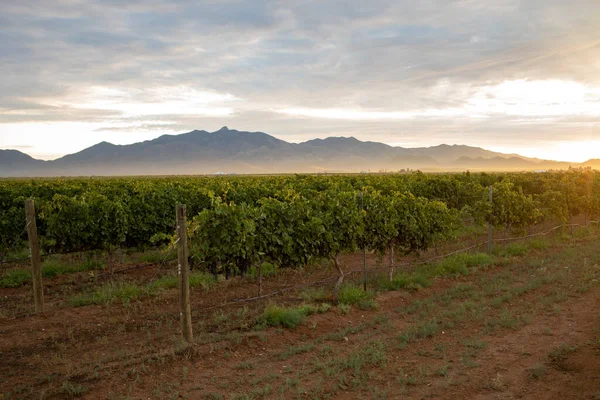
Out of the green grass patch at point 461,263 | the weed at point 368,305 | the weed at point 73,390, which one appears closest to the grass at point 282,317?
the weed at point 368,305

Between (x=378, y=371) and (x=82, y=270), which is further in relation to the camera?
(x=82, y=270)

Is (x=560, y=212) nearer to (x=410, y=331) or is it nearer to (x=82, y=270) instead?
(x=410, y=331)

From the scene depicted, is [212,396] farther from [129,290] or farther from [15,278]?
[15,278]

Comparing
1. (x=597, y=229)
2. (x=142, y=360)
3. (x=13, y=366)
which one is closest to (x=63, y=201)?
(x=13, y=366)

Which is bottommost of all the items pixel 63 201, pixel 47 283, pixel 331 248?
pixel 47 283

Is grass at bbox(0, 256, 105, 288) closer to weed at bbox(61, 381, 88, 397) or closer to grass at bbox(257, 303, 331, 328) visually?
weed at bbox(61, 381, 88, 397)

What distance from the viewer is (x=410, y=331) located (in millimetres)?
8211

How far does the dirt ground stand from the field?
0.03 meters

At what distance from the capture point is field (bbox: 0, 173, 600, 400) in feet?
20.6

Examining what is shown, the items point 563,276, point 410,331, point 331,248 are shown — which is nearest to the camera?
point 410,331

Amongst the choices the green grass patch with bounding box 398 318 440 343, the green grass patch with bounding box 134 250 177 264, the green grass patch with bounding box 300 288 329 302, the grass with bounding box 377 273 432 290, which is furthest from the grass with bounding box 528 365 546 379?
the green grass patch with bounding box 134 250 177 264

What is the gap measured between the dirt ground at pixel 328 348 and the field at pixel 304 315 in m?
0.03

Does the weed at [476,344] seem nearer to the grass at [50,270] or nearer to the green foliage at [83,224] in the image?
the green foliage at [83,224]

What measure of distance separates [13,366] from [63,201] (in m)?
7.59
